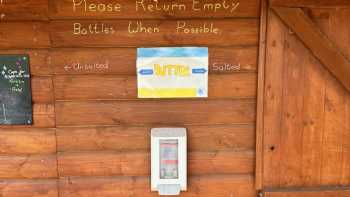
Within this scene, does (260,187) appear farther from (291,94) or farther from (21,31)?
(21,31)

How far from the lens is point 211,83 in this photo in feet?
10.8

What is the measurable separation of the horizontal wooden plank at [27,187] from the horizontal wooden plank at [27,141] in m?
0.22

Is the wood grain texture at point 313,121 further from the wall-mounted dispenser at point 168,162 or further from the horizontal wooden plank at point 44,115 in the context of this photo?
the horizontal wooden plank at point 44,115

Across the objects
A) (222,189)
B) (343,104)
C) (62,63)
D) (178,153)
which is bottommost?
(222,189)

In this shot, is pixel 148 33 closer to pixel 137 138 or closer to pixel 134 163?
pixel 137 138

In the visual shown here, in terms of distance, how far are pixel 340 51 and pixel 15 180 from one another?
8.13ft

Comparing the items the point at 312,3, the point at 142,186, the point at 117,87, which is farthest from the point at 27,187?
the point at 312,3

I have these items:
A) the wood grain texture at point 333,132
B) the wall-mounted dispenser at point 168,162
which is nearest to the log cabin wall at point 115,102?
the wall-mounted dispenser at point 168,162

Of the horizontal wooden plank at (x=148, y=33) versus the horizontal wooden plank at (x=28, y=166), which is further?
the horizontal wooden plank at (x=28, y=166)

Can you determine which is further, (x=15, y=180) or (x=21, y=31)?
(x=15, y=180)

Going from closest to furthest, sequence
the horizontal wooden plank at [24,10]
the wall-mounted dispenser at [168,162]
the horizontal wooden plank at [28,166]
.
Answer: the horizontal wooden plank at [24,10]
the wall-mounted dispenser at [168,162]
the horizontal wooden plank at [28,166]

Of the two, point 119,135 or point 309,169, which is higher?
point 119,135

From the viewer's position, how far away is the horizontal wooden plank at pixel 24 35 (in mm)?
3191

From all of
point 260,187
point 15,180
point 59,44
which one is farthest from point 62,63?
point 260,187
